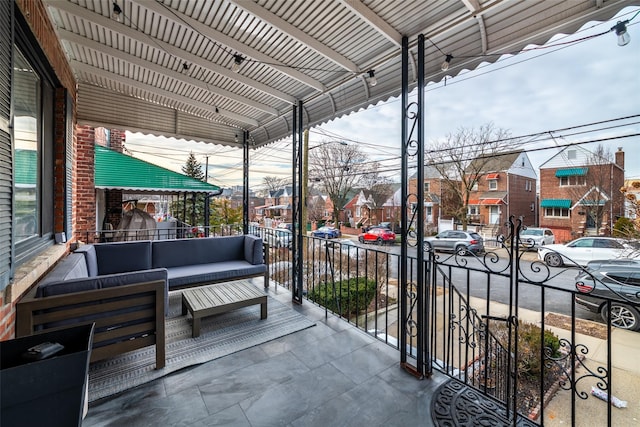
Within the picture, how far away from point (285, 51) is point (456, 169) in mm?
12437

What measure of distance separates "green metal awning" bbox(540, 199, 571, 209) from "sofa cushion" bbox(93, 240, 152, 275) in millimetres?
9446

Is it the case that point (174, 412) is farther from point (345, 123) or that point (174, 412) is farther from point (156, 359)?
point (345, 123)

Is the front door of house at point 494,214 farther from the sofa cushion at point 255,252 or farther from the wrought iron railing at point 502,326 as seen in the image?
the sofa cushion at point 255,252

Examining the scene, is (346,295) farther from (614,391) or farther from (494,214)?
(494,214)

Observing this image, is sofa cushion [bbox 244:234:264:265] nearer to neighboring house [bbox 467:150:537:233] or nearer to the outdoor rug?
the outdoor rug

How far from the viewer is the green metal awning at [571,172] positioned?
6182 mm

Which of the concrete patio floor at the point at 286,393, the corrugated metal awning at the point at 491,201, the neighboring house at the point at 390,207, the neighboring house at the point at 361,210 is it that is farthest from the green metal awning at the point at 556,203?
the neighboring house at the point at 361,210

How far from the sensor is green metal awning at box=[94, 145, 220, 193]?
19.4ft

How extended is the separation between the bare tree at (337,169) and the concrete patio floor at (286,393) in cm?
1237

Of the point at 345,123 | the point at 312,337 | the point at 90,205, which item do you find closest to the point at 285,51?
the point at 312,337

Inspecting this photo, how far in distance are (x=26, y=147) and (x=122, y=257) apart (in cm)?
203

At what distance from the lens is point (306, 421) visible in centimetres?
173

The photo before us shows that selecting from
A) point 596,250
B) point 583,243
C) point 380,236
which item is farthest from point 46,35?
point 380,236

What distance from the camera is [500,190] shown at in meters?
13.0
